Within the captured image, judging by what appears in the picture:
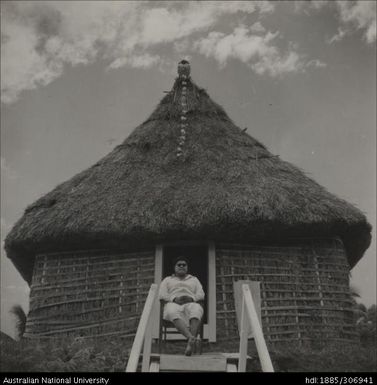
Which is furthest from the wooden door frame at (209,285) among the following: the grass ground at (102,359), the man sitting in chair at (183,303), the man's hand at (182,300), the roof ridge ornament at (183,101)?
the roof ridge ornament at (183,101)

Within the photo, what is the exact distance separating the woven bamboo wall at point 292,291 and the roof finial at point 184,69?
6.06 meters

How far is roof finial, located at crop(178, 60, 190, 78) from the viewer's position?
44.3ft

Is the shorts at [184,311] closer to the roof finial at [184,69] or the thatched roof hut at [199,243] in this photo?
the thatched roof hut at [199,243]

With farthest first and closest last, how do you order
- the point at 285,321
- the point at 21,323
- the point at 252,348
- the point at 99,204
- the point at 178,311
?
the point at 21,323 < the point at 99,204 < the point at 285,321 < the point at 252,348 < the point at 178,311

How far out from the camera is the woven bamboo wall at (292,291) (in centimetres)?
880

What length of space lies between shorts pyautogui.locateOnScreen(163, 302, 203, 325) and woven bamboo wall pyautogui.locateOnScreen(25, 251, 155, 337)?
9.10 ft

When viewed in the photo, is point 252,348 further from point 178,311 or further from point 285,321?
point 178,311

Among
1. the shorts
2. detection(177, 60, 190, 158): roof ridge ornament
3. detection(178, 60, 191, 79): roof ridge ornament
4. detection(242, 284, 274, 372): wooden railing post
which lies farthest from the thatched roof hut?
detection(178, 60, 191, 79): roof ridge ornament

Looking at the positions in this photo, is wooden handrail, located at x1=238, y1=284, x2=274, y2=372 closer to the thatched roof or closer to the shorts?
the shorts

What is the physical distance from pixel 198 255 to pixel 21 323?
643cm

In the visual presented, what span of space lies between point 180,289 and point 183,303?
28cm

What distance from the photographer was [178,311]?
20.1ft

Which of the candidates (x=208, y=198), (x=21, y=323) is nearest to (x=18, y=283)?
(x=21, y=323)

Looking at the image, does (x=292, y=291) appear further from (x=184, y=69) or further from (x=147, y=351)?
(x=184, y=69)
